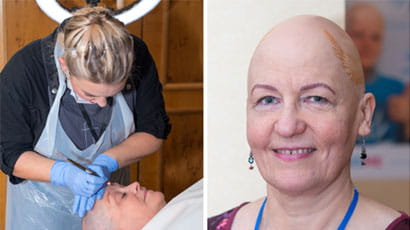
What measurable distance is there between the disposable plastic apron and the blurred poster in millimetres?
747

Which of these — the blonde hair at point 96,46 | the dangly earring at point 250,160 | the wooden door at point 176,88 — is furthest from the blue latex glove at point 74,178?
the dangly earring at point 250,160

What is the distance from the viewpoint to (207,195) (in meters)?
1.28

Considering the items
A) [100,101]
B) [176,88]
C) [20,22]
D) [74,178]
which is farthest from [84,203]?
[20,22]

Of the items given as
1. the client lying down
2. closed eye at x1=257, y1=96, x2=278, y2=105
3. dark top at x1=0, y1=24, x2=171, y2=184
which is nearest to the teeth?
closed eye at x1=257, y1=96, x2=278, y2=105

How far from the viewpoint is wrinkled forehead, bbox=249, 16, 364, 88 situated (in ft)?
3.48

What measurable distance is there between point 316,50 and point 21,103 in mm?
874

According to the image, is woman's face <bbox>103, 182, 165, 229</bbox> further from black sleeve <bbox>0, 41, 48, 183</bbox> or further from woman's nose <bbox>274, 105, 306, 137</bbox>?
woman's nose <bbox>274, 105, 306, 137</bbox>

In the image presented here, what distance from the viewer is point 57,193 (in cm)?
159

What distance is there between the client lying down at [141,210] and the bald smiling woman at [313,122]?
17.1 inches

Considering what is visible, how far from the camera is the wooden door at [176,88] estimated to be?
162 centimetres

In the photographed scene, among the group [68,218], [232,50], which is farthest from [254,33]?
[68,218]

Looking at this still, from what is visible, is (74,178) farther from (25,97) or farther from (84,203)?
(25,97)

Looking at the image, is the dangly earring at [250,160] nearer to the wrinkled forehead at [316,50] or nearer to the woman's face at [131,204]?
the wrinkled forehead at [316,50]

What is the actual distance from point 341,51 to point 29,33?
91cm
